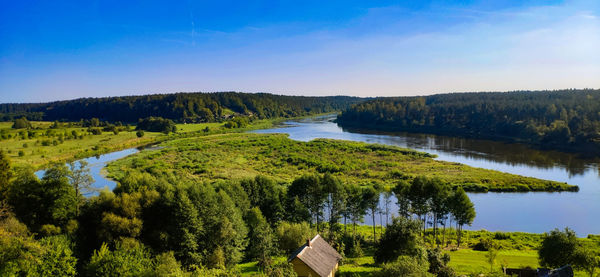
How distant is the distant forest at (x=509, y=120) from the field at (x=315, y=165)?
123ft

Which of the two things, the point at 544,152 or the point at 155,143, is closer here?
the point at 544,152

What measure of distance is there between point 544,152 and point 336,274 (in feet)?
234

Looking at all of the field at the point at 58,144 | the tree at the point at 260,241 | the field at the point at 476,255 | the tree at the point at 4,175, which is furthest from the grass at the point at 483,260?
the field at the point at 58,144

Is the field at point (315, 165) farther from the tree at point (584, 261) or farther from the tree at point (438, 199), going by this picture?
the tree at point (584, 261)

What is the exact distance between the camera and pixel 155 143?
9319 cm

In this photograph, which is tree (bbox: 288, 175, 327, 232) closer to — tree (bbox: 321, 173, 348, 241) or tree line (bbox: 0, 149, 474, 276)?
tree (bbox: 321, 173, 348, 241)

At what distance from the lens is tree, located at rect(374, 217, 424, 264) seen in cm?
2089

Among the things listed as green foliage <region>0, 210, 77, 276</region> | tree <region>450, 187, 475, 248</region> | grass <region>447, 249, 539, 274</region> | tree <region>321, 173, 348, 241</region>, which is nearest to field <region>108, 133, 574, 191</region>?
tree <region>321, 173, 348, 241</region>

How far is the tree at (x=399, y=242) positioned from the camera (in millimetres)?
20891

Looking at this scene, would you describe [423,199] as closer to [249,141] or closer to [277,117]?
[249,141]

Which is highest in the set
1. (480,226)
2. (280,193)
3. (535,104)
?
(535,104)

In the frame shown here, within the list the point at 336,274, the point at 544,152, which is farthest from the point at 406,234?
the point at 544,152

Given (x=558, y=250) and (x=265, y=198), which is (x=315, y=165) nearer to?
(x=265, y=198)

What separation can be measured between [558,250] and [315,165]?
42484 mm
